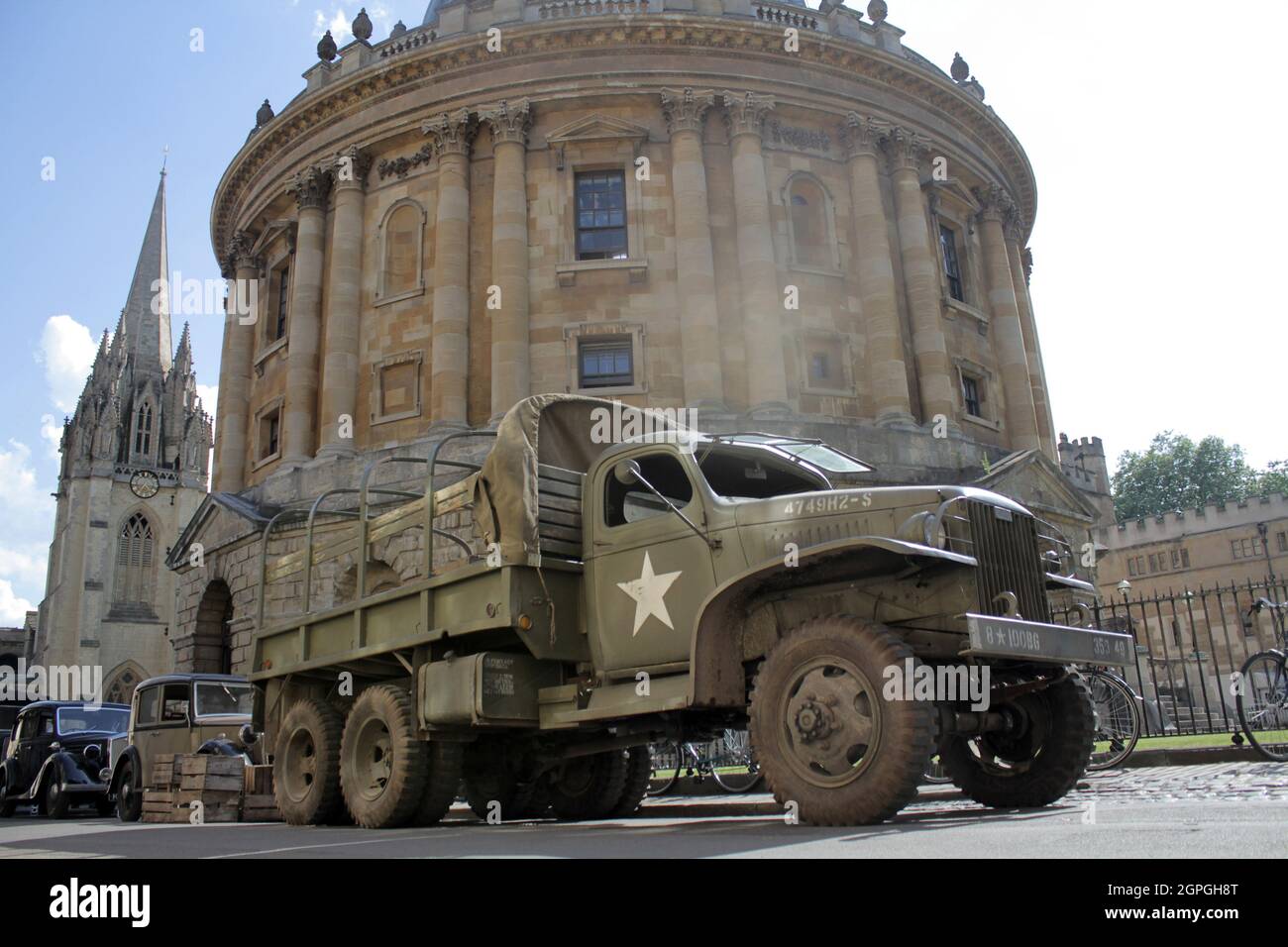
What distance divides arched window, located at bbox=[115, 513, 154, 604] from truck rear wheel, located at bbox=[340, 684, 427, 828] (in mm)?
73142

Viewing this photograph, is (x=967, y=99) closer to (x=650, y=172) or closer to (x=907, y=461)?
(x=650, y=172)

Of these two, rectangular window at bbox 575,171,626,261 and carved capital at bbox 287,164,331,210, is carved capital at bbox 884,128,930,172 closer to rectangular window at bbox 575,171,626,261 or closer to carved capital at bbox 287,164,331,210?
rectangular window at bbox 575,171,626,261

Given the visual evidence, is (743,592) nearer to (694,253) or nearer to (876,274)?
(694,253)

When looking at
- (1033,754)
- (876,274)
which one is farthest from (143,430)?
(1033,754)

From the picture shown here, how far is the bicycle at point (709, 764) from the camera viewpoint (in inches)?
555

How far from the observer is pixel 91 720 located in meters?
20.4

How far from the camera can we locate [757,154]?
27.5 meters

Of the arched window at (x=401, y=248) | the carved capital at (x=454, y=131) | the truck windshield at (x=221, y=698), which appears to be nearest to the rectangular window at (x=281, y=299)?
the arched window at (x=401, y=248)

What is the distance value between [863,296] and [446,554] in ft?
46.2

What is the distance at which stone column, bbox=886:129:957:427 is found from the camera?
2791cm

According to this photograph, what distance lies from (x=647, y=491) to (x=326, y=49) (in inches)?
1128

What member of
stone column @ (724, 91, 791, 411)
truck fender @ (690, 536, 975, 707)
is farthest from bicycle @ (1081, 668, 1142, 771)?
stone column @ (724, 91, 791, 411)

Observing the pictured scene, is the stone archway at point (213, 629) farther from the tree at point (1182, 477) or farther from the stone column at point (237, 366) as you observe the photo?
the tree at point (1182, 477)
